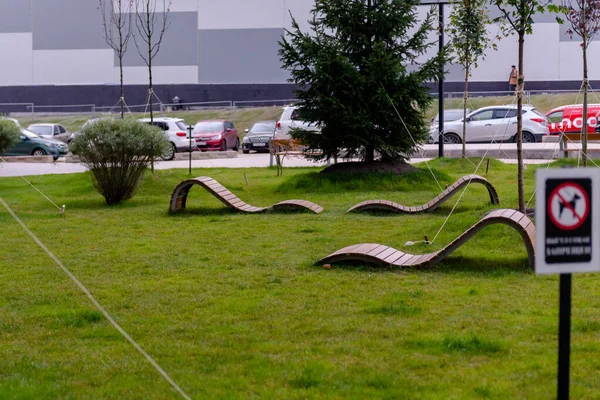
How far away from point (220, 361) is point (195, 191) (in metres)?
13.4

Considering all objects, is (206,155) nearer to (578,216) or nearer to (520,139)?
(520,139)

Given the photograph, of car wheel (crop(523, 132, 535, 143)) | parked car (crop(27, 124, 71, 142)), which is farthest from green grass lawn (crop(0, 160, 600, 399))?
parked car (crop(27, 124, 71, 142))

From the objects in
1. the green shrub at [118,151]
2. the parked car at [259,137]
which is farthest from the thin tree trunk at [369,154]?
the parked car at [259,137]

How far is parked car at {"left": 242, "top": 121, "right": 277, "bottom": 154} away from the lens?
37031mm

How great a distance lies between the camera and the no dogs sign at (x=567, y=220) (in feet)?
13.6

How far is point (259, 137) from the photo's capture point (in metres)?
37.1

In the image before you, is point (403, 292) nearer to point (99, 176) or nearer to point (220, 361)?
point (220, 361)

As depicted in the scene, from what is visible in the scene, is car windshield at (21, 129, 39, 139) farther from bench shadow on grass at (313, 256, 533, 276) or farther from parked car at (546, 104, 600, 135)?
bench shadow on grass at (313, 256, 533, 276)

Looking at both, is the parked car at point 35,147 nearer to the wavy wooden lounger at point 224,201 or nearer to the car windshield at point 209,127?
the car windshield at point 209,127

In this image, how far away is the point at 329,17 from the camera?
64.4 ft

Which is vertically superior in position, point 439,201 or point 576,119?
point 576,119

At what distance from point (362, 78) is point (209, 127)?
19.4 meters

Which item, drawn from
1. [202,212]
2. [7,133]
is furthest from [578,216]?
[7,133]

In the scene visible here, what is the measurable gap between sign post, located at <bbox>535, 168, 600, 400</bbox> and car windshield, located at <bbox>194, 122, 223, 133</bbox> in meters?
33.5
